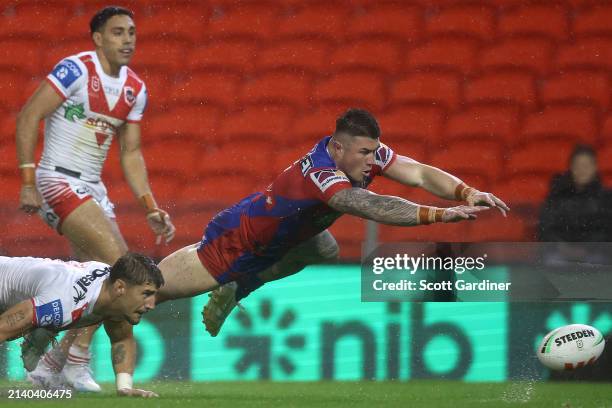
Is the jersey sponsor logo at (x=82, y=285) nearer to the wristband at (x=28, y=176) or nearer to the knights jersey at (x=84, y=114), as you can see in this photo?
the wristband at (x=28, y=176)

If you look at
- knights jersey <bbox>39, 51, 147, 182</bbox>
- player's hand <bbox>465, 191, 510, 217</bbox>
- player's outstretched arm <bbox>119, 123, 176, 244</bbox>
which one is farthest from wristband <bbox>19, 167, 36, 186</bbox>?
player's hand <bbox>465, 191, 510, 217</bbox>

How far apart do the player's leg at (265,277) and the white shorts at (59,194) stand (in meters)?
0.72

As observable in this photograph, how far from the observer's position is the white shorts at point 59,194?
6.14 meters

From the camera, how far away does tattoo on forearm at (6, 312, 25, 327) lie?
5031 mm

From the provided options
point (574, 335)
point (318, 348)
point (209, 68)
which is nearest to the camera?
point (574, 335)

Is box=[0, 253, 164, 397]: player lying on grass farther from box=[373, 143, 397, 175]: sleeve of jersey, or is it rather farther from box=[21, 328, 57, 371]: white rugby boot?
box=[373, 143, 397, 175]: sleeve of jersey

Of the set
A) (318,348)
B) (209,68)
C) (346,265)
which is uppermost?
(209,68)

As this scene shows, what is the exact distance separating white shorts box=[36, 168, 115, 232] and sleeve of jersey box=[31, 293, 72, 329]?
106 centimetres

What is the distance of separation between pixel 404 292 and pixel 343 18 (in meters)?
3.65

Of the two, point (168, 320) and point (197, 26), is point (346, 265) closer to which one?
point (168, 320)

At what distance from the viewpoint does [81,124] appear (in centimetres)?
630

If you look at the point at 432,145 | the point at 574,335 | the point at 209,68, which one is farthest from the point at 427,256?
the point at 209,68

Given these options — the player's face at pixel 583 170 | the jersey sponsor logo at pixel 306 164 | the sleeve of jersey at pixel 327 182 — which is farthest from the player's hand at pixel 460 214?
the player's face at pixel 583 170

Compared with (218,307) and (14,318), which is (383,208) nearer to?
(218,307)
